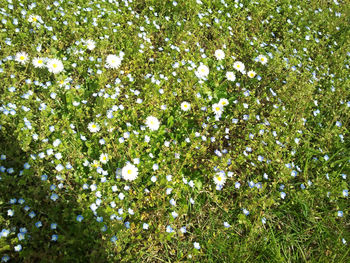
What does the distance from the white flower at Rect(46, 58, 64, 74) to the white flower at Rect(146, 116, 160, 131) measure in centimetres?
105

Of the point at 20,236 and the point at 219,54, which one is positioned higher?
the point at 219,54

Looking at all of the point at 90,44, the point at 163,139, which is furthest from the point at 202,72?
the point at 90,44

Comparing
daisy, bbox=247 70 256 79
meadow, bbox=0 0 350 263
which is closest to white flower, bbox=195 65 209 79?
meadow, bbox=0 0 350 263

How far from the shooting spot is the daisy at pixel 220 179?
2.85m

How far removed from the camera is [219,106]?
11.1ft

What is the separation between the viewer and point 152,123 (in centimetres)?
299

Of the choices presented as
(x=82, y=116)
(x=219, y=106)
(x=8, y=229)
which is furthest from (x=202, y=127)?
(x=8, y=229)

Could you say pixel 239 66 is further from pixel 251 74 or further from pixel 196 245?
pixel 196 245

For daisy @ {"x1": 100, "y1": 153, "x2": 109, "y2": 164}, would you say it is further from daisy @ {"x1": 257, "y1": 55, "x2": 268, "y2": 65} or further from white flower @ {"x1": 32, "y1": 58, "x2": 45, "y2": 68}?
daisy @ {"x1": 257, "y1": 55, "x2": 268, "y2": 65}

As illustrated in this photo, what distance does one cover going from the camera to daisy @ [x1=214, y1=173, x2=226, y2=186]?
2.85 meters

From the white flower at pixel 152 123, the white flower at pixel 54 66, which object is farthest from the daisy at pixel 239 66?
the white flower at pixel 54 66

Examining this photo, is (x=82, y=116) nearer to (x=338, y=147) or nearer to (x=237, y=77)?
(x=237, y=77)

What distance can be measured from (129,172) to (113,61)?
1.39m

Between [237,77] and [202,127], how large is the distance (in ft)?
3.42
